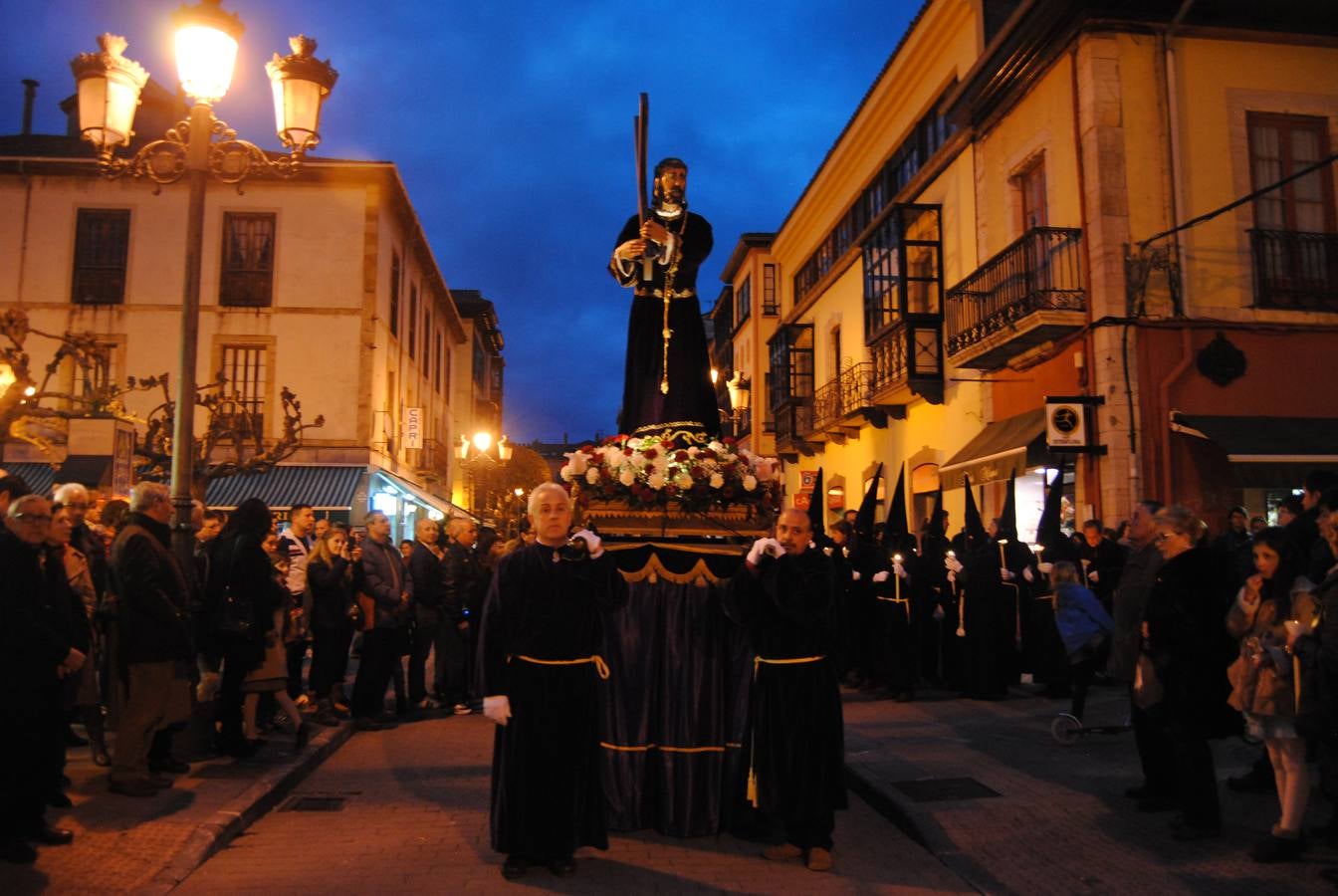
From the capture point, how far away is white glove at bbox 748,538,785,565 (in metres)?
5.81

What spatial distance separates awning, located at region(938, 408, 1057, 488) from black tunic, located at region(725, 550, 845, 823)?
1032 centimetres

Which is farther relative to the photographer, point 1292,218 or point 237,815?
point 1292,218

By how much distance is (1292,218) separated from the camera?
15844mm

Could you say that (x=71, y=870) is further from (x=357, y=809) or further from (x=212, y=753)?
(x=212, y=753)

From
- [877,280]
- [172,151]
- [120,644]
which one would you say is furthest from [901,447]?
[120,644]

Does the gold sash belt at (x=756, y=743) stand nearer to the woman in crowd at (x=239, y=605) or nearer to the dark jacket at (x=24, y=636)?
the dark jacket at (x=24, y=636)

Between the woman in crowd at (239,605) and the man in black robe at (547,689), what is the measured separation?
3.15 m

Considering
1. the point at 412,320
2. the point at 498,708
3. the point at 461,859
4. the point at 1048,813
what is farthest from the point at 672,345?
the point at 412,320

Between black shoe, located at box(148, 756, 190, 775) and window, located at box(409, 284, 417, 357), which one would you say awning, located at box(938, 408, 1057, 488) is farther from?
window, located at box(409, 284, 417, 357)

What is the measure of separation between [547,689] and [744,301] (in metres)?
39.1

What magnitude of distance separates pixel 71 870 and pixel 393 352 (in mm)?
27330

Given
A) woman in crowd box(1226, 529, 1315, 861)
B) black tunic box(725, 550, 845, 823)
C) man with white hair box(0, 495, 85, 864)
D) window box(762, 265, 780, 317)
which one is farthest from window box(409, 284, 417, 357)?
woman in crowd box(1226, 529, 1315, 861)

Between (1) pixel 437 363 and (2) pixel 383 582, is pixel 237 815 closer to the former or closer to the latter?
(2) pixel 383 582

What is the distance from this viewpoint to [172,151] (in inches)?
372
